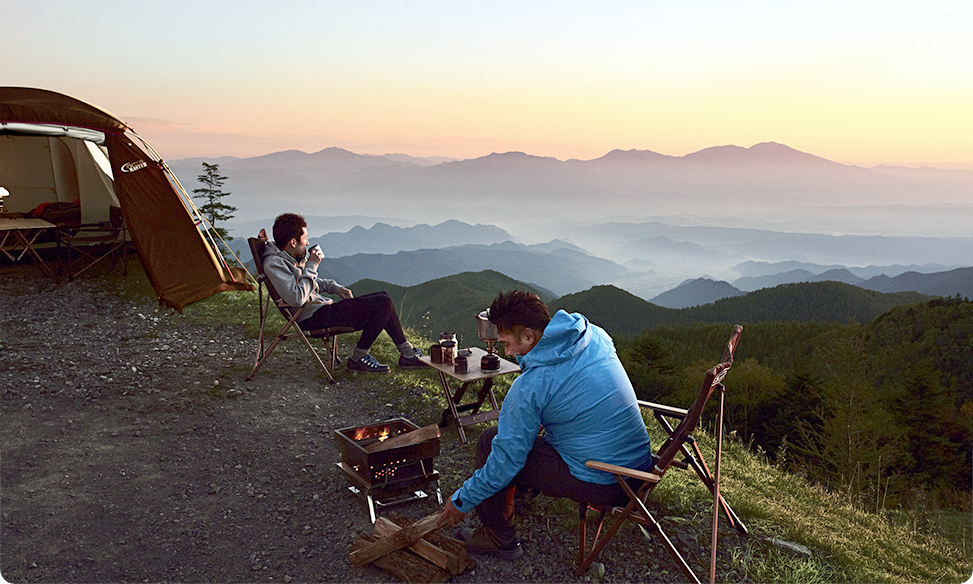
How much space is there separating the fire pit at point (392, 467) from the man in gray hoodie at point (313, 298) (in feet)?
6.31

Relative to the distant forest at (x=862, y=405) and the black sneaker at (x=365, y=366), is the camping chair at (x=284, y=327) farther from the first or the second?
the distant forest at (x=862, y=405)

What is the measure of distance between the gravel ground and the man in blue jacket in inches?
21.0

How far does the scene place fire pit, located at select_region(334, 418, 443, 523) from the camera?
3523mm

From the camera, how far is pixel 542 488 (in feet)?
9.38

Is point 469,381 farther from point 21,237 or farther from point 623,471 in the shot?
point 21,237

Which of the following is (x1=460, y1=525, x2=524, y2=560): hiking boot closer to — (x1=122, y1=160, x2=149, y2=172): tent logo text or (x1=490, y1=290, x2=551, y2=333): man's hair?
(x1=490, y1=290, x2=551, y2=333): man's hair

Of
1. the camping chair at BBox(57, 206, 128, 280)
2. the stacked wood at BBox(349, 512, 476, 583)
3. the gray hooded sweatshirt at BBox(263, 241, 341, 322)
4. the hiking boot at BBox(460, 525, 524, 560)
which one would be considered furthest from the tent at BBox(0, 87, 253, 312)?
the hiking boot at BBox(460, 525, 524, 560)

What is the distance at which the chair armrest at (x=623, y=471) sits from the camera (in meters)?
2.49

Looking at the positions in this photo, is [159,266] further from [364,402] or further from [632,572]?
[632,572]

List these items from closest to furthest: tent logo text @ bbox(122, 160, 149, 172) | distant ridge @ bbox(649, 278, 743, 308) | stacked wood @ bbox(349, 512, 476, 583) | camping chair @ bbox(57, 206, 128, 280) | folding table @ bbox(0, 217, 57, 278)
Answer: stacked wood @ bbox(349, 512, 476, 583) → tent logo text @ bbox(122, 160, 149, 172) → folding table @ bbox(0, 217, 57, 278) → camping chair @ bbox(57, 206, 128, 280) → distant ridge @ bbox(649, 278, 743, 308)

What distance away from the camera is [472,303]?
3344 inches

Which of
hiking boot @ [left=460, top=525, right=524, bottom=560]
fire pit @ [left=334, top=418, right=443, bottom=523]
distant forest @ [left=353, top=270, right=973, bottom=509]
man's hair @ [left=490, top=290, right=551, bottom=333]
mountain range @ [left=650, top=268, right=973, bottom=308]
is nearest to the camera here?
man's hair @ [left=490, top=290, right=551, bottom=333]

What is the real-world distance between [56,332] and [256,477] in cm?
478

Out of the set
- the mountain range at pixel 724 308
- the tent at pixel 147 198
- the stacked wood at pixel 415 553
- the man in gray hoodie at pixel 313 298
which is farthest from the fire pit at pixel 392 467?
the mountain range at pixel 724 308
